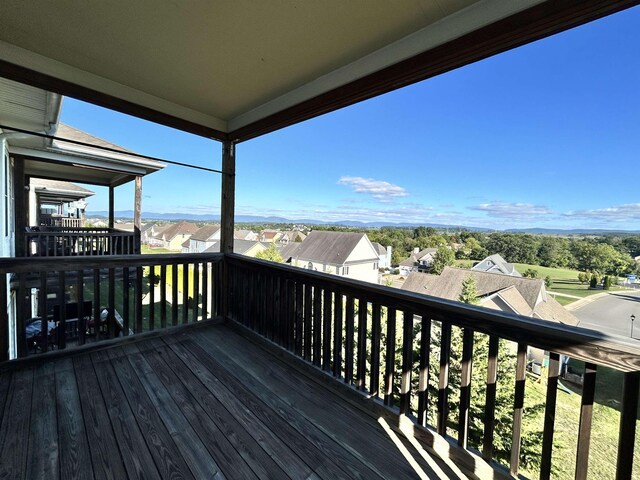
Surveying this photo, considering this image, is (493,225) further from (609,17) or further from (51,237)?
(51,237)

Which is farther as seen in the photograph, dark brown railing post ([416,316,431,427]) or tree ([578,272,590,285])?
dark brown railing post ([416,316,431,427])

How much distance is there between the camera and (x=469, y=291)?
1.62 metres

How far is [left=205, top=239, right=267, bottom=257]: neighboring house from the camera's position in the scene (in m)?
3.38

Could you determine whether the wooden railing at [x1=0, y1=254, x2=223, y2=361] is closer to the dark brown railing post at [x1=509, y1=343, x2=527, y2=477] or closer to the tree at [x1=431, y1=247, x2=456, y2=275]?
the tree at [x1=431, y1=247, x2=456, y2=275]

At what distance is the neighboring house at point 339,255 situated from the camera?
208cm

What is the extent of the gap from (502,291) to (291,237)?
1737mm

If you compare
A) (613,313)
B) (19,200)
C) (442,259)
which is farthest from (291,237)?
(19,200)

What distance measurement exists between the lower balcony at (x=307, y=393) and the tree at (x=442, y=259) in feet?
0.68

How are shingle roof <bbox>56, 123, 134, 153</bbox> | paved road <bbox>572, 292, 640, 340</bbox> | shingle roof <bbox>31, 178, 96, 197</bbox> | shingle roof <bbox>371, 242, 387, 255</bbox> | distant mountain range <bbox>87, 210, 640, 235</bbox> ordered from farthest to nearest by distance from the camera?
1. shingle roof <bbox>31, 178, 96, 197</bbox>
2. shingle roof <bbox>56, 123, 134, 153</bbox>
3. shingle roof <bbox>371, 242, 387, 255</bbox>
4. distant mountain range <bbox>87, 210, 640, 235</bbox>
5. paved road <bbox>572, 292, 640, 340</bbox>

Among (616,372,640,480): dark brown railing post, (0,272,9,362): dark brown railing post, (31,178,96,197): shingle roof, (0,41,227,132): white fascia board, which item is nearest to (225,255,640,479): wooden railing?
(616,372,640,480): dark brown railing post

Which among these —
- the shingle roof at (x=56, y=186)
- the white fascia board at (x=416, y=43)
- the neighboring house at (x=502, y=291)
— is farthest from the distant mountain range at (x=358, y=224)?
the shingle roof at (x=56, y=186)

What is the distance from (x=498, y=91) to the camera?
1.74m

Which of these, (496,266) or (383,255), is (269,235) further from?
(496,266)

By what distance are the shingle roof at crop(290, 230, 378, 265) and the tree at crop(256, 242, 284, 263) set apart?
356mm
